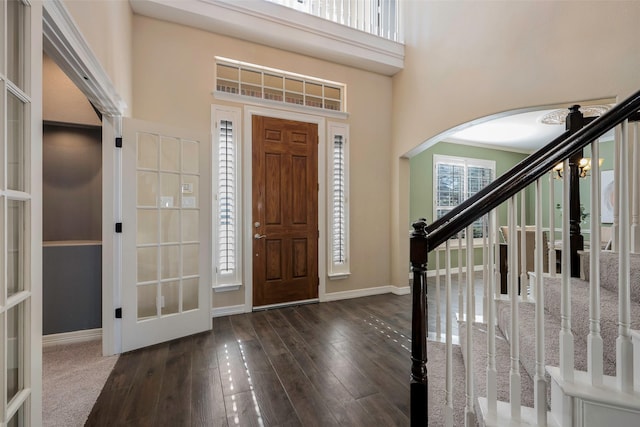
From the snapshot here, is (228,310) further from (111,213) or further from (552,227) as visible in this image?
(552,227)

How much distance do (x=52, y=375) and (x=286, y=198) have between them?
2.64m

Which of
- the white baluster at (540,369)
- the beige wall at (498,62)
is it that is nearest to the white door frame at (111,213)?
the white baluster at (540,369)

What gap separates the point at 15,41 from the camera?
43.1 inches

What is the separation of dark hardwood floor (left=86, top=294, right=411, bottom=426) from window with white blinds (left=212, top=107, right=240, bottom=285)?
0.64 meters

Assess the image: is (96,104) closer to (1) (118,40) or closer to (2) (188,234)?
(1) (118,40)

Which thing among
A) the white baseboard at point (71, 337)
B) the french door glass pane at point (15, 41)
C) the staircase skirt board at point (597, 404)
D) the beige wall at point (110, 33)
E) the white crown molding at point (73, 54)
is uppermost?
the beige wall at point (110, 33)

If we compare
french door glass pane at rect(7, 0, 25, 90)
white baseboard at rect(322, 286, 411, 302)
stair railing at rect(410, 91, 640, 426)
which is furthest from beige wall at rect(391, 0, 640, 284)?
french door glass pane at rect(7, 0, 25, 90)

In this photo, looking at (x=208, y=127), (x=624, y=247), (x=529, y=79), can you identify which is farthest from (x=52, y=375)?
(x=529, y=79)

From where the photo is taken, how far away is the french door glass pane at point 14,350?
3.43 feet

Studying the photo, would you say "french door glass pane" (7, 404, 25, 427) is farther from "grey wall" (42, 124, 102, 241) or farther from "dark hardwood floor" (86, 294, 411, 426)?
"grey wall" (42, 124, 102, 241)

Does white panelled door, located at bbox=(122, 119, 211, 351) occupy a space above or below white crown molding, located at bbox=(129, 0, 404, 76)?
below

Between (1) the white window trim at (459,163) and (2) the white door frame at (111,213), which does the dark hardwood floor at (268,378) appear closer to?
(2) the white door frame at (111,213)

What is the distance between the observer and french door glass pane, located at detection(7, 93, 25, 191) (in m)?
1.07

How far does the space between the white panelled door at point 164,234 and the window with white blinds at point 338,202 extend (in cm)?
166
